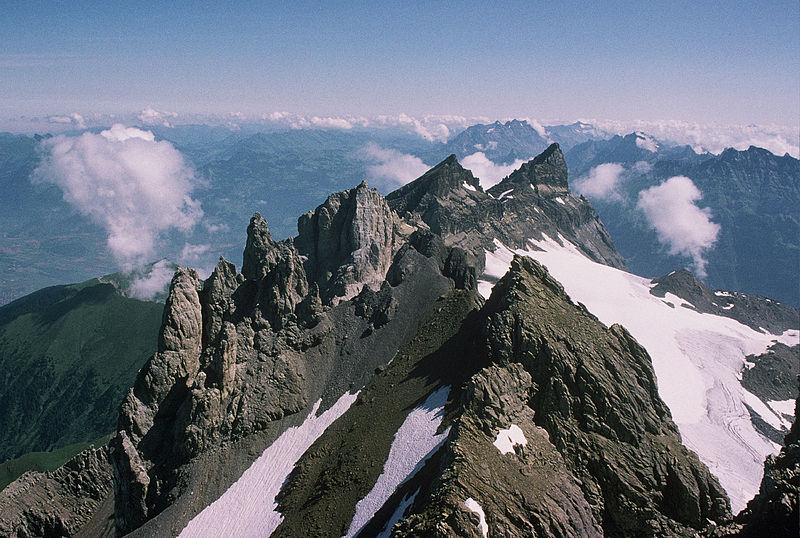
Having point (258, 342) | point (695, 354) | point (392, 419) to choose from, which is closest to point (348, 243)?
point (258, 342)

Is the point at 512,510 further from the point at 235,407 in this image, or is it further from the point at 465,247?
the point at 465,247

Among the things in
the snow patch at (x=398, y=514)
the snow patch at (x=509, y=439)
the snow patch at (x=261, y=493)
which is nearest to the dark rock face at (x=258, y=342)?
the snow patch at (x=261, y=493)

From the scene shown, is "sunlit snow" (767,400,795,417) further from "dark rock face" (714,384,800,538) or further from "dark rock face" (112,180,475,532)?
"dark rock face" (714,384,800,538)

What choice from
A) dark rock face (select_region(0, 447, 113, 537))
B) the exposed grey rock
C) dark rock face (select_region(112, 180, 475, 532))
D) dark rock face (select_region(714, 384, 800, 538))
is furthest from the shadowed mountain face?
dark rock face (select_region(714, 384, 800, 538))

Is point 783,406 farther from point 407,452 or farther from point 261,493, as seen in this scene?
point 261,493

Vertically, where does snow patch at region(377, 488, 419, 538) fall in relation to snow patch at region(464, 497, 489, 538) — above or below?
below

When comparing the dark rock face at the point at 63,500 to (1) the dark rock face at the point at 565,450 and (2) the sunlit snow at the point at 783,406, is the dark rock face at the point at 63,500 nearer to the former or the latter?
(1) the dark rock face at the point at 565,450
